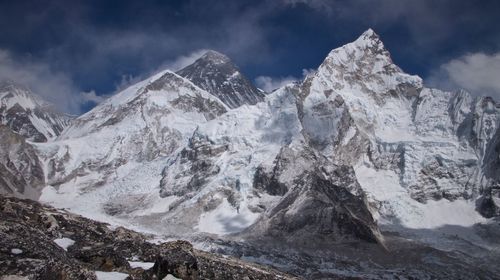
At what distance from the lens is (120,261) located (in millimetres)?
51281

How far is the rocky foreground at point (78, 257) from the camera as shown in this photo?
38116 millimetres

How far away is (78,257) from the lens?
171 ft

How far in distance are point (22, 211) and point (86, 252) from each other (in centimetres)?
2494

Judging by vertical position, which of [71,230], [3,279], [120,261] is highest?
[71,230]

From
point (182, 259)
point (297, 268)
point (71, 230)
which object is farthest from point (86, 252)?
point (297, 268)

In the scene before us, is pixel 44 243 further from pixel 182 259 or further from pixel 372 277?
pixel 372 277

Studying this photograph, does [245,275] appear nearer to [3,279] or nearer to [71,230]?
[71,230]

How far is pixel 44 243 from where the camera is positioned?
4672 centimetres

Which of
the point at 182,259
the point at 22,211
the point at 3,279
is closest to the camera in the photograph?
the point at 3,279

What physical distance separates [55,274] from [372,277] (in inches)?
6801

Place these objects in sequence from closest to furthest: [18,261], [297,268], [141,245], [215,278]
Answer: [18,261] < [215,278] < [141,245] < [297,268]

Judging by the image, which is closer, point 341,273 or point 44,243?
point 44,243

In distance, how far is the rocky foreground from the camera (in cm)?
3812

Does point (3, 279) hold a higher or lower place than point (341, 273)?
lower
